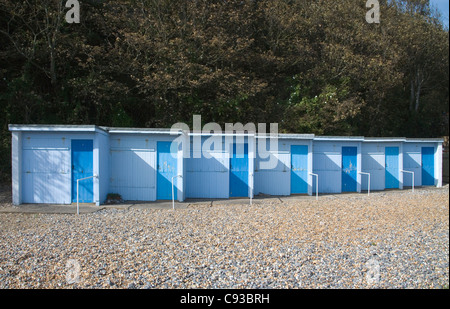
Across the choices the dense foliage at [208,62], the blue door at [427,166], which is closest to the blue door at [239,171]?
the dense foliage at [208,62]

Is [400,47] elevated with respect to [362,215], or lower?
elevated

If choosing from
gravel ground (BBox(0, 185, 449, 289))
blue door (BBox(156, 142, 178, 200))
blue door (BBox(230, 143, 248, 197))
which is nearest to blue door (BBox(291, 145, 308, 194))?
blue door (BBox(230, 143, 248, 197))

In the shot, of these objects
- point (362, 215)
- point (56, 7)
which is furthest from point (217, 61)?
point (362, 215)

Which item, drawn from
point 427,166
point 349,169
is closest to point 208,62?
point 349,169

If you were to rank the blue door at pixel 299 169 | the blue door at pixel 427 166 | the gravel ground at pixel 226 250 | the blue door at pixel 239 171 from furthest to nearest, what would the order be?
the blue door at pixel 427 166 → the blue door at pixel 299 169 → the blue door at pixel 239 171 → the gravel ground at pixel 226 250

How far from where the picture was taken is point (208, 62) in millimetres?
15930

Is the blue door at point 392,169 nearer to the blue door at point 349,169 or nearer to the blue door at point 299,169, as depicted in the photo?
the blue door at point 349,169

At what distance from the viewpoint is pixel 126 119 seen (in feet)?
52.6

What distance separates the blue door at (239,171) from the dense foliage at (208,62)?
13.4 feet

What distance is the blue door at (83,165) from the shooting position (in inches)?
420

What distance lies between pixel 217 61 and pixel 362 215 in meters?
10.0

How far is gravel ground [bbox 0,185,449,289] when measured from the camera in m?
4.62

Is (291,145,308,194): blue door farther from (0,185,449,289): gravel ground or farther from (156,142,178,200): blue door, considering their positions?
(156,142,178,200): blue door
